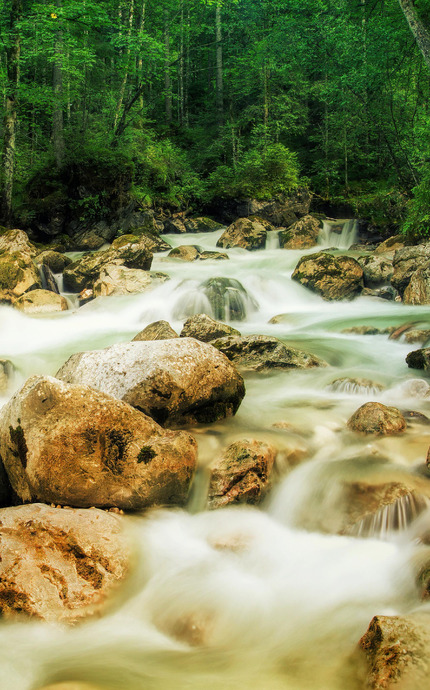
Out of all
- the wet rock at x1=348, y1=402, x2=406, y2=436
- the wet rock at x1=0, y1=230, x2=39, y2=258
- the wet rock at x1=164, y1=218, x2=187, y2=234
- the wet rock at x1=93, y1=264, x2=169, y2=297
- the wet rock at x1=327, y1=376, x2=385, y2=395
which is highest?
the wet rock at x1=164, y1=218, x2=187, y2=234

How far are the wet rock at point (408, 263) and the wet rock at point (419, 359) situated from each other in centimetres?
511

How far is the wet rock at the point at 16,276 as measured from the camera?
11.8m

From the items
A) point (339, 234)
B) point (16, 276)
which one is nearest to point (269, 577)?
point (16, 276)

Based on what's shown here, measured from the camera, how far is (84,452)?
4164 millimetres

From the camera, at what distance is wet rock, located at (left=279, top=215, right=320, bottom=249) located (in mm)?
18375

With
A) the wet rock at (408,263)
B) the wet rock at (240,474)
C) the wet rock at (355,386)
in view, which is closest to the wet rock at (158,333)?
the wet rock at (355,386)

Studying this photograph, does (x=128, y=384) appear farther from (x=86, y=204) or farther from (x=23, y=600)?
(x=86, y=204)

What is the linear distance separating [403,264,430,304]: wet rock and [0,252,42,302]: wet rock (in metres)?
9.38

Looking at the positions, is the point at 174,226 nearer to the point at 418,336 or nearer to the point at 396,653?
the point at 418,336

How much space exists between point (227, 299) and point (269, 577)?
8.74 m

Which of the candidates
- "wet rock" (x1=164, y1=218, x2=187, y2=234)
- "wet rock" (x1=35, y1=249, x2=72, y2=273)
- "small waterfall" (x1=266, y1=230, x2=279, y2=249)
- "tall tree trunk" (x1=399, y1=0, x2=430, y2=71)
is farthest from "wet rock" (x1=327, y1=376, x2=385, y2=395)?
"wet rock" (x1=164, y1=218, x2=187, y2=234)

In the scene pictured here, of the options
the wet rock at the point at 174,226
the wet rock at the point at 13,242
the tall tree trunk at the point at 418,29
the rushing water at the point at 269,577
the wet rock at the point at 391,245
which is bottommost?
the rushing water at the point at 269,577

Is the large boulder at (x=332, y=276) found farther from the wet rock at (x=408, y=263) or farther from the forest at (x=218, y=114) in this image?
the forest at (x=218, y=114)

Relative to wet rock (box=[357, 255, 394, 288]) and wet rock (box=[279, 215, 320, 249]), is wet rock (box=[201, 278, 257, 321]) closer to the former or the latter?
wet rock (box=[357, 255, 394, 288])
